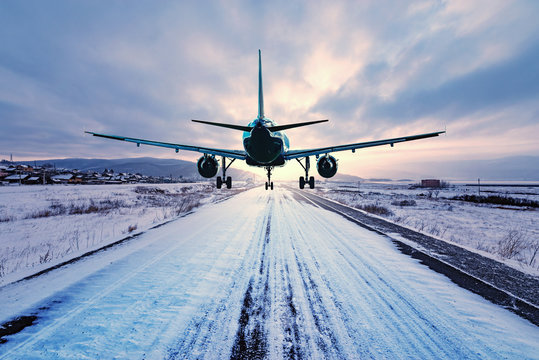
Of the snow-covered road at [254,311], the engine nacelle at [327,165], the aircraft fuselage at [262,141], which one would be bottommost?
the snow-covered road at [254,311]

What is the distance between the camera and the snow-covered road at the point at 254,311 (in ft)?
7.25

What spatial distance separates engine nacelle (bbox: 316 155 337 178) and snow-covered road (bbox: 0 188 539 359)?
11221 millimetres

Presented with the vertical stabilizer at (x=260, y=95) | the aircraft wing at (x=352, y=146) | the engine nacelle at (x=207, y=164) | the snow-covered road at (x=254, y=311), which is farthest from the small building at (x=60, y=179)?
Answer: the snow-covered road at (x=254, y=311)

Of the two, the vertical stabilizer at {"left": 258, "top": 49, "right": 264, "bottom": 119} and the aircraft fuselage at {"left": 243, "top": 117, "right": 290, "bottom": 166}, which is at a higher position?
the vertical stabilizer at {"left": 258, "top": 49, "right": 264, "bottom": 119}

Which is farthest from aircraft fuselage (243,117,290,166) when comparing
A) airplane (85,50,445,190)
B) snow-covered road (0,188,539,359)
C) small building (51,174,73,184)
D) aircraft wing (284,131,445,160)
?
small building (51,174,73,184)

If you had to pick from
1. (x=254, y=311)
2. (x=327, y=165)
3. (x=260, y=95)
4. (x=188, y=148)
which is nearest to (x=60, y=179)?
(x=188, y=148)

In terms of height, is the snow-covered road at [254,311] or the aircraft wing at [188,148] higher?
the aircraft wing at [188,148]

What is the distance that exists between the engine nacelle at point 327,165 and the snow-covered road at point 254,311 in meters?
11.2

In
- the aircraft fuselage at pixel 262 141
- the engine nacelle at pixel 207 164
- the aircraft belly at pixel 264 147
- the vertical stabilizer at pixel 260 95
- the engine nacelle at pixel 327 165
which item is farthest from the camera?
the vertical stabilizer at pixel 260 95

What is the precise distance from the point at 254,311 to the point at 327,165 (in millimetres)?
14329

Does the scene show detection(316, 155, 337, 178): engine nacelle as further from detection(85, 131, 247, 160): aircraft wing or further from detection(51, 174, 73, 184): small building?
detection(51, 174, 73, 184): small building

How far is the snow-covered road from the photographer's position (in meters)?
2.21

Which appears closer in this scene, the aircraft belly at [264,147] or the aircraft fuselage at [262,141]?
the aircraft fuselage at [262,141]

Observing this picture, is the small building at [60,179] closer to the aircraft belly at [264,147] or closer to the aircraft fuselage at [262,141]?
the aircraft belly at [264,147]
